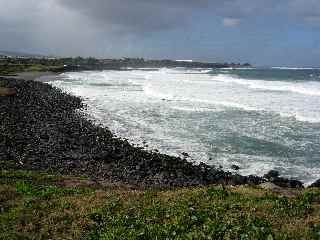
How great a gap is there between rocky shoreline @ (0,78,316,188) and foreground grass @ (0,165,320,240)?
711cm

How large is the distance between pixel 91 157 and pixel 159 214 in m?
14.7

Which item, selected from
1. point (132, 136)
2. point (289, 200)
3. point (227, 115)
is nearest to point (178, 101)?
point (227, 115)

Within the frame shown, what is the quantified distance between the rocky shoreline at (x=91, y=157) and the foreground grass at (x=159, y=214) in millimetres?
7115

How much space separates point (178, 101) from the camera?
55.9 meters

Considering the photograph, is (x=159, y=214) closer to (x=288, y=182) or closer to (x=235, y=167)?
(x=288, y=182)

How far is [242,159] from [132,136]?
8830 mm

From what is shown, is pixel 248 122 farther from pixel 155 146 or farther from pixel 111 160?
pixel 111 160

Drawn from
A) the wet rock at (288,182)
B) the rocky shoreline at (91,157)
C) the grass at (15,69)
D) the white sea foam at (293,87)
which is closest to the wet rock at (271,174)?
the rocky shoreline at (91,157)

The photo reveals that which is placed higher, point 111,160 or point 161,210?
point 161,210

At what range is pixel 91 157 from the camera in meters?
25.7

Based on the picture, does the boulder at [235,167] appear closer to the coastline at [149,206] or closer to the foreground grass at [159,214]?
the coastline at [149,206]

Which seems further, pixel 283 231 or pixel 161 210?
pixel 161 210

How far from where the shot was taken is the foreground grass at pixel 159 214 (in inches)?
398

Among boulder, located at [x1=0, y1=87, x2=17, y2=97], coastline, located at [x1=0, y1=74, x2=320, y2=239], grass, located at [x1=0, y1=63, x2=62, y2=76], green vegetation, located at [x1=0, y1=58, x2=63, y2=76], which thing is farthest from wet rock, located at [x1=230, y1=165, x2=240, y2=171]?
grass, located at [x1=0, y1=63, x2=62, y2=76]
